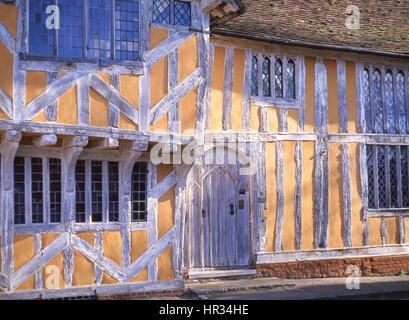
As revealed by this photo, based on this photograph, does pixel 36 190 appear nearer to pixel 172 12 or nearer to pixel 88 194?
pixel 88 194

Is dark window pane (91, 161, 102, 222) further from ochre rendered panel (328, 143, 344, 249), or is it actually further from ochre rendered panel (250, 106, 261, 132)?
ochre rendered panel (328, 143, 344, 249)

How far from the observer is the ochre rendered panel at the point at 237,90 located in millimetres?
12195

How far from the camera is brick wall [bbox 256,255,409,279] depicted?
12.5 metres

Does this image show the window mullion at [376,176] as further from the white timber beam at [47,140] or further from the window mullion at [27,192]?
the window mullion at [27,192]

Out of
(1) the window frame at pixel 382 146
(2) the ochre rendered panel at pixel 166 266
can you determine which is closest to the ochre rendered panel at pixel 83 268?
(2) the ochre rendered panel at pixel 166 266

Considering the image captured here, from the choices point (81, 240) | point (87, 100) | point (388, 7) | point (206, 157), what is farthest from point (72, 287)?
point (388, 7)

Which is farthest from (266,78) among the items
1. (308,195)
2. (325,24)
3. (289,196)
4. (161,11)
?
(161,11)

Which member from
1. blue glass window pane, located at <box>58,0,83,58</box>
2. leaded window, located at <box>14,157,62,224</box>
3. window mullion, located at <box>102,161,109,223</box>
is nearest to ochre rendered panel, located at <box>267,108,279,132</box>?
window mullion, located at <box>102,161,109,223</box>

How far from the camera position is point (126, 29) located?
9.82 metres

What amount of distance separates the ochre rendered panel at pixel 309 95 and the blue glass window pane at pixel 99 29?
16.7ft

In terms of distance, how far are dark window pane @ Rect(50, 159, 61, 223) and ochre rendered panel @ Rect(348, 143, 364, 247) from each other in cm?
683

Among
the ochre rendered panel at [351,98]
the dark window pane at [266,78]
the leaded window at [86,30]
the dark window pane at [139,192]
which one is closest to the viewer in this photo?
the leaded window at [86,30]

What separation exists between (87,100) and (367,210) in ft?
23.6

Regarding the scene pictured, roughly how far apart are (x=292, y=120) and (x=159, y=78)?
389cm
